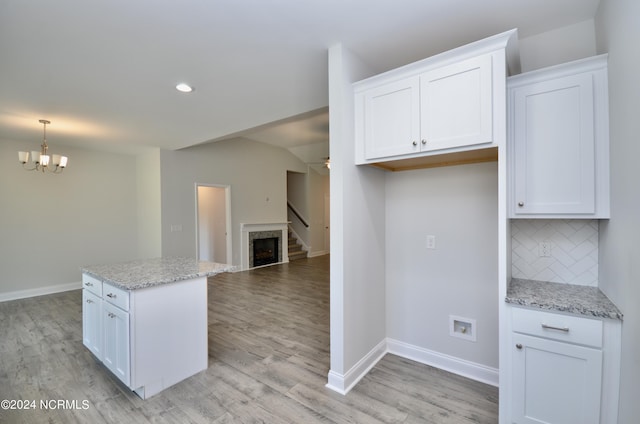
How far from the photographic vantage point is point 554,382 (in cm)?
155

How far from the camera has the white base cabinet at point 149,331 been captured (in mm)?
2105

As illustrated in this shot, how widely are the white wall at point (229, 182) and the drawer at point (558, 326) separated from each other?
18.4ft

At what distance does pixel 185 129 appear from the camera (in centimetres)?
434

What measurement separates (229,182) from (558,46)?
590 cm

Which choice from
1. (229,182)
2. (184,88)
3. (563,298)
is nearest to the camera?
(563,298)

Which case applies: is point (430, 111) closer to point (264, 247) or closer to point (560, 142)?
point (560, 142)

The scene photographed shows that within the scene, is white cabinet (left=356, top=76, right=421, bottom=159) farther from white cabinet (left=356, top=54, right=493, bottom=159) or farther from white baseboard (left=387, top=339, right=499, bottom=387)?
white baseboard (left=387, top=339, right=499, bottom=387)

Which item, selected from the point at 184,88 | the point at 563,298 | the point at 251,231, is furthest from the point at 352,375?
the point at 251,231

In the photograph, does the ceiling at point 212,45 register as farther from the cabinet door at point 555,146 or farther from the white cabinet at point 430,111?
the cabinet door at point 555,146

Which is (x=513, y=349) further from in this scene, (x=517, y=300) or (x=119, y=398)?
(x=119, y=398)

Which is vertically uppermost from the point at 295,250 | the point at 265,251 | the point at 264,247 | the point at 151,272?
the point at 151,272

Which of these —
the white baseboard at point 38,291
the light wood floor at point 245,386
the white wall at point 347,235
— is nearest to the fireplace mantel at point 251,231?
the white baseboard at point 38,291

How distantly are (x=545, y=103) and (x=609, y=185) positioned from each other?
0.59 metres

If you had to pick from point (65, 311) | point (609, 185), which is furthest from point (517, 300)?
point (65, 311)
